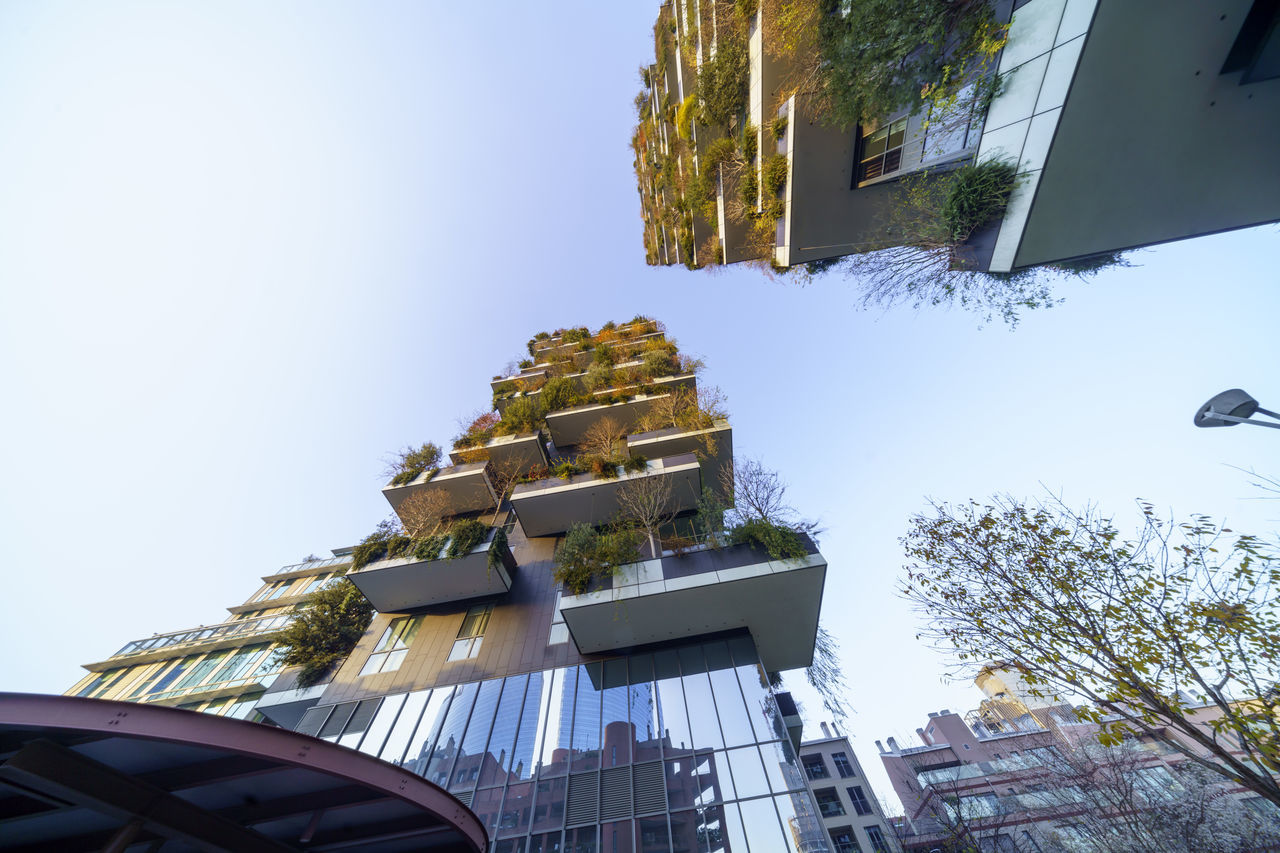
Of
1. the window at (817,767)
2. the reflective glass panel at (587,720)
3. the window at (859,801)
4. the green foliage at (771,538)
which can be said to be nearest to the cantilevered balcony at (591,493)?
the green foliage at (771,538)

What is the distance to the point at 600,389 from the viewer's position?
1861 centimetres

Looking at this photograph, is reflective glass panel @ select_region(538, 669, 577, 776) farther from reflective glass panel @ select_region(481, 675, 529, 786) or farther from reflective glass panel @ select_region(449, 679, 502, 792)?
reflective glass panel @ select_region(449, 679, 502, 792)

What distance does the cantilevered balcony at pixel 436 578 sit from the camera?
12547mm

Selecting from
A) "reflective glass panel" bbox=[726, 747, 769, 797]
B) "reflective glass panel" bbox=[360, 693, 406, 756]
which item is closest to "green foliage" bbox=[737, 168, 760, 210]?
"reflective glass panel" bbox=[726, 747, 769, 797]

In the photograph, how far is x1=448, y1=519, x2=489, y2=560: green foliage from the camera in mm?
12508

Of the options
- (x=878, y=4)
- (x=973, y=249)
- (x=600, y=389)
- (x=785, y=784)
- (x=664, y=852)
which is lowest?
(x=664, y=852)

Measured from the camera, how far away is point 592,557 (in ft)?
35.0

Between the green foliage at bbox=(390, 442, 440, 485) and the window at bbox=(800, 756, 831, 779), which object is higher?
the green foliage at bbox=(390, 442, 440, 485)

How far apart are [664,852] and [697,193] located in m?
16.3

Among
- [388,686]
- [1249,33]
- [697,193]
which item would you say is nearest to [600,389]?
[697,193]

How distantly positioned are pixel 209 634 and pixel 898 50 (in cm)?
3509

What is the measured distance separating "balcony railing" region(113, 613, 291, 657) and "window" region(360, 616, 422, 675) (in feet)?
40.6

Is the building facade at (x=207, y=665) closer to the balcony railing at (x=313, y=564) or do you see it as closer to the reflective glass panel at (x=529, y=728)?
the balcony railing at (x=313, y=564)

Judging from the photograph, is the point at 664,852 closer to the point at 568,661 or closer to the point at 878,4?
the point at 568,661
